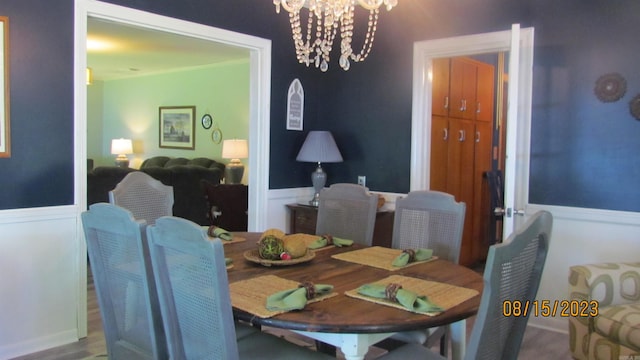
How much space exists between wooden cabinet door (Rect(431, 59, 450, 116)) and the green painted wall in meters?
3.49

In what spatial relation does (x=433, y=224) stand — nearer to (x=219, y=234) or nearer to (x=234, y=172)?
(x=219, y=234)

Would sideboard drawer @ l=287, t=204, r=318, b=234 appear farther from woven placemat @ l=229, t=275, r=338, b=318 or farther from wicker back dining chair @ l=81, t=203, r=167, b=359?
wicker back dining chair @ l=81, t=203, r=167, b=359

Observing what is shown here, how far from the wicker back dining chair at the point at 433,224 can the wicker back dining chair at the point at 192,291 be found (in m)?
1.21

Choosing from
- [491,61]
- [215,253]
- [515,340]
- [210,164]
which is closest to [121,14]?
[215,253]

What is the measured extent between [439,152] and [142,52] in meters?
4.37

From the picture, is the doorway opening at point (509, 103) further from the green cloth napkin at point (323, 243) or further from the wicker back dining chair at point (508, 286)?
the wicker back dining chair at point (508, 286)

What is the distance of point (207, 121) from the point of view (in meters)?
8.04

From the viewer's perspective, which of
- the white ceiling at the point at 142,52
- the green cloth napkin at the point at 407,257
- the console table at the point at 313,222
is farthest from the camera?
the white ceiling at the point at 142,52

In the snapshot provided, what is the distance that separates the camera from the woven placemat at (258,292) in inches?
66.1

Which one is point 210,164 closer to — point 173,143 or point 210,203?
point 173,143

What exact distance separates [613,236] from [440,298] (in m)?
2.05

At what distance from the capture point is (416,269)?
2.23 metres

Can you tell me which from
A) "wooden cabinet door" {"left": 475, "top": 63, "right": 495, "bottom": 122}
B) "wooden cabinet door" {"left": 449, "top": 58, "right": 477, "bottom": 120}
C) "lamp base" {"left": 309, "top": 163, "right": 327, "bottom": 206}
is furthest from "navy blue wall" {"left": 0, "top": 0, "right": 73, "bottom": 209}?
"wooden cabinet door" {"left": 475, "top": 63, "right": 495, "bottom": 122}
